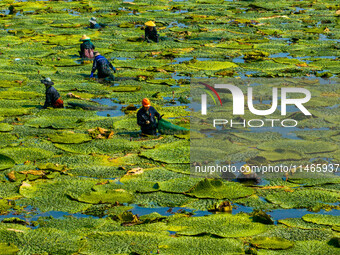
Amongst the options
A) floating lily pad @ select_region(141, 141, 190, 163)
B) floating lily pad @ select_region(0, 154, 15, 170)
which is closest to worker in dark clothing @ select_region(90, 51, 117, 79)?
floating lily pad @ select_region(141, 141, 190, 163)

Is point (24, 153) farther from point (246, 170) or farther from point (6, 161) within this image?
point (246, 170)

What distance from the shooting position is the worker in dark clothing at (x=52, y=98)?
502 inches

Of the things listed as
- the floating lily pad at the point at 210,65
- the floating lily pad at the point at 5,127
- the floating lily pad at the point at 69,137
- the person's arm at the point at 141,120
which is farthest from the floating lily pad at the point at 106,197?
the floating lily pad at the point at 210,65

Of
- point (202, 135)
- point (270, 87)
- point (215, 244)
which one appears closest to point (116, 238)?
point (215, 244)

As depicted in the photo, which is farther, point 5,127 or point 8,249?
point 5,127

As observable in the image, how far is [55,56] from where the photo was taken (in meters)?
17.6

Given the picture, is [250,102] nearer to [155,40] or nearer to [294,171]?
[294,171]

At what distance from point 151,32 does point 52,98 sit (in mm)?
7200

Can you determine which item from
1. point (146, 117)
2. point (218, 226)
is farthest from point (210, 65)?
point (218, 226)

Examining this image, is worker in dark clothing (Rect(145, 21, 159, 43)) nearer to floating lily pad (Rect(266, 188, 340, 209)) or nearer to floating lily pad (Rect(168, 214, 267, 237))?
floating lily pad (Rect(266, 188, 340, 209))

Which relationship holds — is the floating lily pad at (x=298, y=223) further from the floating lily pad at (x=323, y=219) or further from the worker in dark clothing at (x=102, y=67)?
the worker in dark clothing at (x=102, y=67)

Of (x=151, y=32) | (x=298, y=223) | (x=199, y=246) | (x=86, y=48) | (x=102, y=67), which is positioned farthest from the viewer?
(x=151, y=32)

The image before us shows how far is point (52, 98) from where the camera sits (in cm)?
1280

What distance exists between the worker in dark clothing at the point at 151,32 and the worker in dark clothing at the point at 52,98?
6783mm
